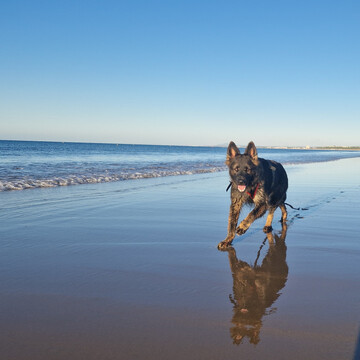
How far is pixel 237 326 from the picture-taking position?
8.58 ft

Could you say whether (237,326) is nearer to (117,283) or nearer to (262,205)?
(117,283)

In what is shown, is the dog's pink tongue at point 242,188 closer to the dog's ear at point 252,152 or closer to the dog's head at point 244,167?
the dog's head at point 244,167

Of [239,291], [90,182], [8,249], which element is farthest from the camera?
[90,182]

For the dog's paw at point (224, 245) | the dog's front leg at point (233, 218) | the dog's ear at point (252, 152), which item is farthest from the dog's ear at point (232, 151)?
the dog's paw at point (224, 245)

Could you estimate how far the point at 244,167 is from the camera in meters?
5.32

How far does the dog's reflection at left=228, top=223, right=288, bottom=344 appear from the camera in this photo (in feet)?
8.48

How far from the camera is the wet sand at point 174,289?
2355 millimetres

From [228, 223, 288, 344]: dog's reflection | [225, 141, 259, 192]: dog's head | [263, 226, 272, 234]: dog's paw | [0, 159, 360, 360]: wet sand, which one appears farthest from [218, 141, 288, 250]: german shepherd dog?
[263, 226, 272, 234]: dog's paw

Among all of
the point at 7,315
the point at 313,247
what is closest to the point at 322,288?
the point at 313,247

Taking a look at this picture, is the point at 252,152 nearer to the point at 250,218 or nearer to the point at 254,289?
the point at 250,218

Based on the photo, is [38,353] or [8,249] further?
[8,249]

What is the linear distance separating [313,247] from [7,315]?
4.03 metres

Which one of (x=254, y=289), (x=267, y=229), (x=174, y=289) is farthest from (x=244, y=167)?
(x=174, y=289)

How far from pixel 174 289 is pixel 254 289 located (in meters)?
0.78
